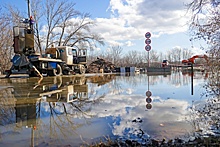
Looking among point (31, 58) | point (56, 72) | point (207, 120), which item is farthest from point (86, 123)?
point (56, 72)

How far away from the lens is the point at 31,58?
619 inches

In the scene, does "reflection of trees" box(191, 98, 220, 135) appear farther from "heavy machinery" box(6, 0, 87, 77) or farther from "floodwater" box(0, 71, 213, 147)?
"heavy machinery" box(6, 0, 87, 77)

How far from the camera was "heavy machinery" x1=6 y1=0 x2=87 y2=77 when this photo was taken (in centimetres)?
1523

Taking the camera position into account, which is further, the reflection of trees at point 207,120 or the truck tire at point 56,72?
the truck tire at point 56,72

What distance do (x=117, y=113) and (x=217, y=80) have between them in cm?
214

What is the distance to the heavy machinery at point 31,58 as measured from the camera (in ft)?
50.0

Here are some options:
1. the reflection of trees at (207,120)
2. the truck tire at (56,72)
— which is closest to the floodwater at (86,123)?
the reflection of trees at (207,120)

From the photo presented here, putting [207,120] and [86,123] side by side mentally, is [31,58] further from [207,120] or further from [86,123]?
[207,120]

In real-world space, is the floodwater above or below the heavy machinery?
below

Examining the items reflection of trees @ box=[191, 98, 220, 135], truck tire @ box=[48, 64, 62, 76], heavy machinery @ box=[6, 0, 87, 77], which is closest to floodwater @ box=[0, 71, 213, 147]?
reflection of trees @ box=[191, 98, 220, 135]

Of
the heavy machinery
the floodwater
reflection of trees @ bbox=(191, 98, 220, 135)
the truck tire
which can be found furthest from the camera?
the truck tire

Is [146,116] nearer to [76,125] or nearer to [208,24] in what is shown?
[76,125]

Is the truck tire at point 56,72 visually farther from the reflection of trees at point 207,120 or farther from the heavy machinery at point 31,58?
the reflection of trees at point 207,120

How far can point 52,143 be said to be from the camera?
2.96 meters
